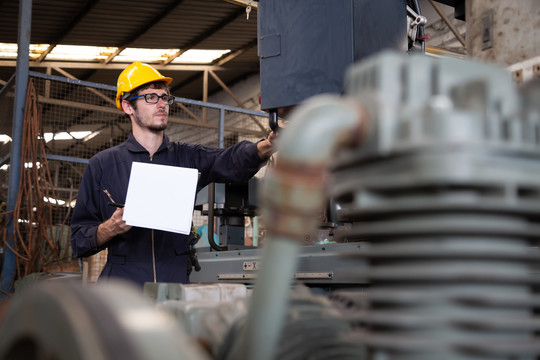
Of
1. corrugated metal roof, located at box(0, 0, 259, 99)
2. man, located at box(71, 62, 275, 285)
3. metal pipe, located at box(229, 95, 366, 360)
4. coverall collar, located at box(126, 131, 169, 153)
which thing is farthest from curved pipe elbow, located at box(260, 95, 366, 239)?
corrugated metal roof, located at box(0, 0, 259, 99)

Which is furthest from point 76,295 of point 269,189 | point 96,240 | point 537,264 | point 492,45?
point 492,45

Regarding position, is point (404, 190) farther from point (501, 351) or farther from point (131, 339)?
point (131, 339)

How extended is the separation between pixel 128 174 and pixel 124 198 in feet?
0.38

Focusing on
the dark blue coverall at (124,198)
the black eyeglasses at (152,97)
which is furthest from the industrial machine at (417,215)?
the black eyeglasses at (152,97)

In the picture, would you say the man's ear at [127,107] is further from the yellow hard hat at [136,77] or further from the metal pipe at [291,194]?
the metal pipe at [291,194]

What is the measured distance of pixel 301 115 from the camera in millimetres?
539

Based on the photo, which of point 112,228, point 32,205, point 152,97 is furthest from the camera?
point 32,205

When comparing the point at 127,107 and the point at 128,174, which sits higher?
the point at 127,107

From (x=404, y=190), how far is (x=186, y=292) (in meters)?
0.51

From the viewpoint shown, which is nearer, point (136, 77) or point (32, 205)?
point (136, 77)

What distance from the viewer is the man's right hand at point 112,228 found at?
85.4 inches

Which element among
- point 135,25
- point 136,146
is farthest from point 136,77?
point 135,25

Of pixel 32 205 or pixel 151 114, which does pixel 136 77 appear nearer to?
pixel 151 114

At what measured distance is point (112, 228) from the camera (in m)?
2.21
